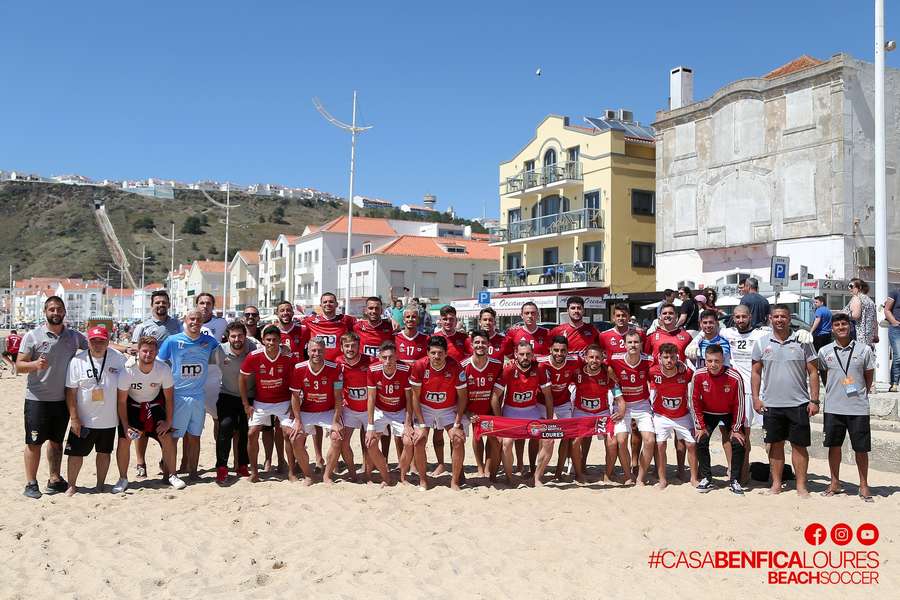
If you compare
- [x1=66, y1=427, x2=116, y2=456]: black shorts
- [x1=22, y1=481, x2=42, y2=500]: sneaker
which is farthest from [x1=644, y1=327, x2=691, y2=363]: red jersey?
[x1=22, y1=481, x2=42, y2=500]: sneaker

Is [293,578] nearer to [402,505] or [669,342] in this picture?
[402,505]

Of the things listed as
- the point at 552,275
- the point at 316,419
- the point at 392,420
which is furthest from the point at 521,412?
the point at 552,275

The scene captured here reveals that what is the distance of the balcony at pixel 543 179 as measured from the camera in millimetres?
37156

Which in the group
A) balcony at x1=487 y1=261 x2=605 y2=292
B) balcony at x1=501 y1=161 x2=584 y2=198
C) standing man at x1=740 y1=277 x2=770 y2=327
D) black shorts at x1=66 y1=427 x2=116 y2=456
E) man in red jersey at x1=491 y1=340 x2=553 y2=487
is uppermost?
balcony at x1=501 y1=161 x2=584 y2=198

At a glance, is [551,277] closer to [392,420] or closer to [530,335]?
[530,335]

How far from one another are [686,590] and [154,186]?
188 meters

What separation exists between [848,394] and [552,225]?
31420mm

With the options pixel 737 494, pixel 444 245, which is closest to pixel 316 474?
pixel 737 494

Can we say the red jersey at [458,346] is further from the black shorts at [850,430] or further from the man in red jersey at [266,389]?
the black shorts at [850,430]

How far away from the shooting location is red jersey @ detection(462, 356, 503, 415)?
8.45 meters

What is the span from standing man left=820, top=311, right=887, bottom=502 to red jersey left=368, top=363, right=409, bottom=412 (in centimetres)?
451

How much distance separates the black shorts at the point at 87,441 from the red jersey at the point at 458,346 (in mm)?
3859

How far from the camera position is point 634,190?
35.3 metres

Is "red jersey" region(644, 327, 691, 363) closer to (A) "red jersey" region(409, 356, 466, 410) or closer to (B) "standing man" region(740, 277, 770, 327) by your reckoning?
(B) "standing man" region(740, 277, 770, 327)
